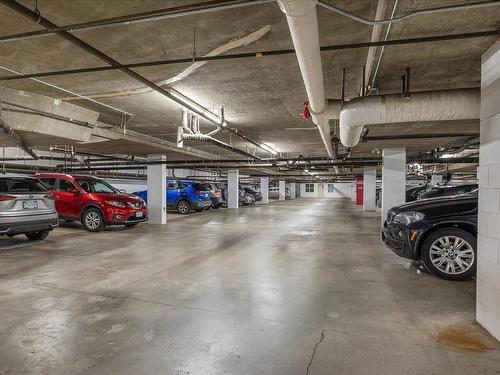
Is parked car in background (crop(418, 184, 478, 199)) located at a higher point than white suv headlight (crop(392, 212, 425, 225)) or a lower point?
higher

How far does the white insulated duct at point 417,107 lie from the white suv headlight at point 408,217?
1.40 meters

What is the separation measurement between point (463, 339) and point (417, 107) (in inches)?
98.2

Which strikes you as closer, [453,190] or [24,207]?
[24,207]

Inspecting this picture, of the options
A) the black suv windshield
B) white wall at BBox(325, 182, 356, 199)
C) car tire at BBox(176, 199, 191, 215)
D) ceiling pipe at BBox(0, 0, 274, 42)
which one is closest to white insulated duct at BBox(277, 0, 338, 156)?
ceiling pipe at BBox(0, 0, 274, 42)

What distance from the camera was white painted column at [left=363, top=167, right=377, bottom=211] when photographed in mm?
17234

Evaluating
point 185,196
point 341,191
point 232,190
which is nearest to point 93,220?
point 185,196

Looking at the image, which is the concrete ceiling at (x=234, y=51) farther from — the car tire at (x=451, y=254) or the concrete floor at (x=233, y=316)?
the concrete floor at (x=233, y=316)

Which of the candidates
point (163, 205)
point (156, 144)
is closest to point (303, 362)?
point (156, 144)

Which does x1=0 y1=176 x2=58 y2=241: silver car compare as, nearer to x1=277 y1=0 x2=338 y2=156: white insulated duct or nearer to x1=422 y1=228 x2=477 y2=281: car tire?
x1=277 y1=0 x2=338 y2=156: white insulated duct

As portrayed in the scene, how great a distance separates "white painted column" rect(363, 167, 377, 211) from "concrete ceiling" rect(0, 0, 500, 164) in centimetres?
1280

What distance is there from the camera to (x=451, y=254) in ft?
13.8

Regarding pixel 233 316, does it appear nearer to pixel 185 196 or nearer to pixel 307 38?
pixel 307 38

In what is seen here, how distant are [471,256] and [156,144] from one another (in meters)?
7.86

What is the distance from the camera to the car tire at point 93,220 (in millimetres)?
8500
